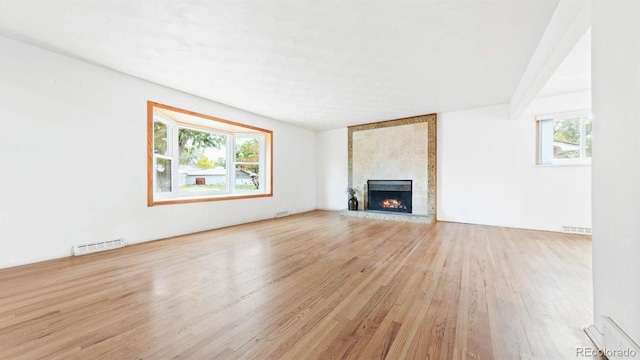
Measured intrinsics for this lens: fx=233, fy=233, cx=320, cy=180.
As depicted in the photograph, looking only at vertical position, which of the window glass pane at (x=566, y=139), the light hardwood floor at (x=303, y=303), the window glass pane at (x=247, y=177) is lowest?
the light hardwood floor at (x=303, y=303)

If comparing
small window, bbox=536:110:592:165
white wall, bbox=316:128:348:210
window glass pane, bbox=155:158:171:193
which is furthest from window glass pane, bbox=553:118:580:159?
window glass pane, bbox=155:158:171:193

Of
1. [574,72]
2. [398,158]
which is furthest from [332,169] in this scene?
[574,72]

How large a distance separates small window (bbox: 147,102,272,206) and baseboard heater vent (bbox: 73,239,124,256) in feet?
2.05

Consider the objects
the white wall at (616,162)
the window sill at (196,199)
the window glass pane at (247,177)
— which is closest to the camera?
the white wall at (616,162)

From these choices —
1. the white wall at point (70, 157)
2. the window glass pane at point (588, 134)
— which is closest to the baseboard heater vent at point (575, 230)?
the window glass pane at point (588, 134)

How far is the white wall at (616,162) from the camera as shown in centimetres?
100

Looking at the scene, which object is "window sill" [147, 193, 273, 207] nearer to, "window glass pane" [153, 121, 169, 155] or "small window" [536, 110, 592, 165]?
"window glass pane" [153, 121, 169, 155]

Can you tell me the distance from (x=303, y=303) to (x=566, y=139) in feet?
17.2

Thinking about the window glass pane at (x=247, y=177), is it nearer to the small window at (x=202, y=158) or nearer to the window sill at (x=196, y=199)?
the small window at (x=202, y=158)

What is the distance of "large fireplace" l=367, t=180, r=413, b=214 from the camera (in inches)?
218

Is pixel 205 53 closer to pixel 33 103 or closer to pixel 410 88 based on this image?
pixel 33 103

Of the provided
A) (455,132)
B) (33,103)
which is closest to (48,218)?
(33,103)

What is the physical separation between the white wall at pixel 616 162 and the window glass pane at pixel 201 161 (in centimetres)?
521

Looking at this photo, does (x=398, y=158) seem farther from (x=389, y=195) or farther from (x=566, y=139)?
(x=566, y=139)
